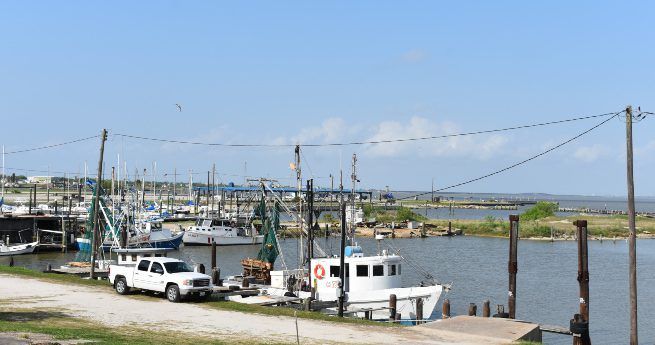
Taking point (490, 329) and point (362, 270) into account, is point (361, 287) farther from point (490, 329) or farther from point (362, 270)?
point (490, 329)

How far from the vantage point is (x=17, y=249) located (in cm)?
7681

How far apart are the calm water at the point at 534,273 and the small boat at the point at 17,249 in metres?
1.19

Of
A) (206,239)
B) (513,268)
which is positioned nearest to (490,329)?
(513,268)

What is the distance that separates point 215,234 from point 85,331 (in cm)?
7197

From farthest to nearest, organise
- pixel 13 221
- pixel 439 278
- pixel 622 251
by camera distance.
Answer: pixel 622 251 → pixel 13 221 → pixel 439 278

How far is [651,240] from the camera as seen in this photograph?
4500 inches

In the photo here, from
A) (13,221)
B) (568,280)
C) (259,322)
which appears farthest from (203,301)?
(13,221)

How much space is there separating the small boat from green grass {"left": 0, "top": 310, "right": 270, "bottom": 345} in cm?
5457

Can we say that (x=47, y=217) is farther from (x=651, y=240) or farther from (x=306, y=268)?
(x=651, y=240)

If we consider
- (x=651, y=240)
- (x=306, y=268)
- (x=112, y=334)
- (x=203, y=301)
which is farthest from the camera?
(x=651, y=240)

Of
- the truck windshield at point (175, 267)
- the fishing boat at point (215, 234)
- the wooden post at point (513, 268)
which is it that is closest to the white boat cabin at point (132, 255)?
the truck windshield at point (175, 267)

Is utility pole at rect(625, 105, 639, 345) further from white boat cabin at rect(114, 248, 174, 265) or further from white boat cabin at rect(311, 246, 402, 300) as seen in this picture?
white boat cabin at rect(114, 248, 174, 265)

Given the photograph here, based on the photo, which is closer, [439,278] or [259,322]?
[259,322]

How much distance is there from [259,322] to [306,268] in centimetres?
1776
